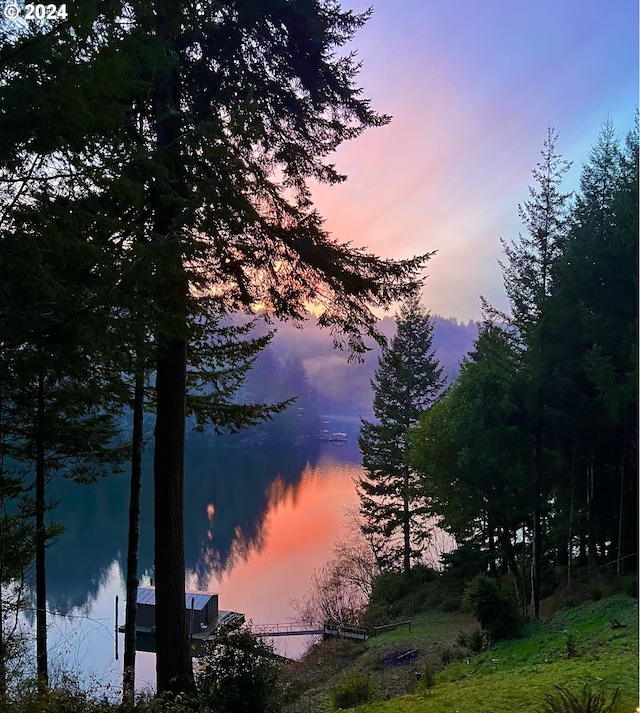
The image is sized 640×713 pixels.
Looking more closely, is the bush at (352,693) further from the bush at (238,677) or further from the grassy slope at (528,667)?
the bush at (238,677)

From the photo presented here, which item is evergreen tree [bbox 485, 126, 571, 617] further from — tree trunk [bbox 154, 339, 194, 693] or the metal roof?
the metal roof

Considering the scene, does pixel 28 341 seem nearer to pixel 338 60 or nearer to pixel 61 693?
pixel 61 693

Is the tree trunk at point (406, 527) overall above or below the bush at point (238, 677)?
below

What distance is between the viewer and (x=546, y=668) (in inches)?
188

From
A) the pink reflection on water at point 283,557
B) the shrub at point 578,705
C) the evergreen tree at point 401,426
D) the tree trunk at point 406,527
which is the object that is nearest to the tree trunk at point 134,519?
the shrub at point 578,705

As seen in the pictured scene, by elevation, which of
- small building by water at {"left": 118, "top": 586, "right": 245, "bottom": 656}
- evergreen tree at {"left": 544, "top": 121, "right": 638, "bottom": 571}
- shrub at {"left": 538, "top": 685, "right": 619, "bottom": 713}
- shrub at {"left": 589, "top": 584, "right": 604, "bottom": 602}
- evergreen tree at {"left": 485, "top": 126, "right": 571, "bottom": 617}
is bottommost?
small building by water at {"left": 118, "top": 586, "right": 245, "bottom": 656}

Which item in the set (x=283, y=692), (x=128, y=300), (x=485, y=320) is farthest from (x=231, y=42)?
(x=485, y=320)

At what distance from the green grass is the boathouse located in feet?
29.3

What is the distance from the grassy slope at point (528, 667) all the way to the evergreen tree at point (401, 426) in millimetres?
7517

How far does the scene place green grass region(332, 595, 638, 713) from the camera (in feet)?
12.4

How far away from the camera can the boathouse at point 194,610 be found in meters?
13.7

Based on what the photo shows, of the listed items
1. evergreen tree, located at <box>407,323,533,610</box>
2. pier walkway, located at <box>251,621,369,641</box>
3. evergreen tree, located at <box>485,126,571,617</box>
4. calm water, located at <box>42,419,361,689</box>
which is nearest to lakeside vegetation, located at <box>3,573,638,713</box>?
pier walkway, located at <box>251,621,369,641</box>

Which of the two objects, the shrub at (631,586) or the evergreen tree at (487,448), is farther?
the evergreen tree at (487,448)

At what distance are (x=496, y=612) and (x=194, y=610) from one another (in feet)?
29.7
